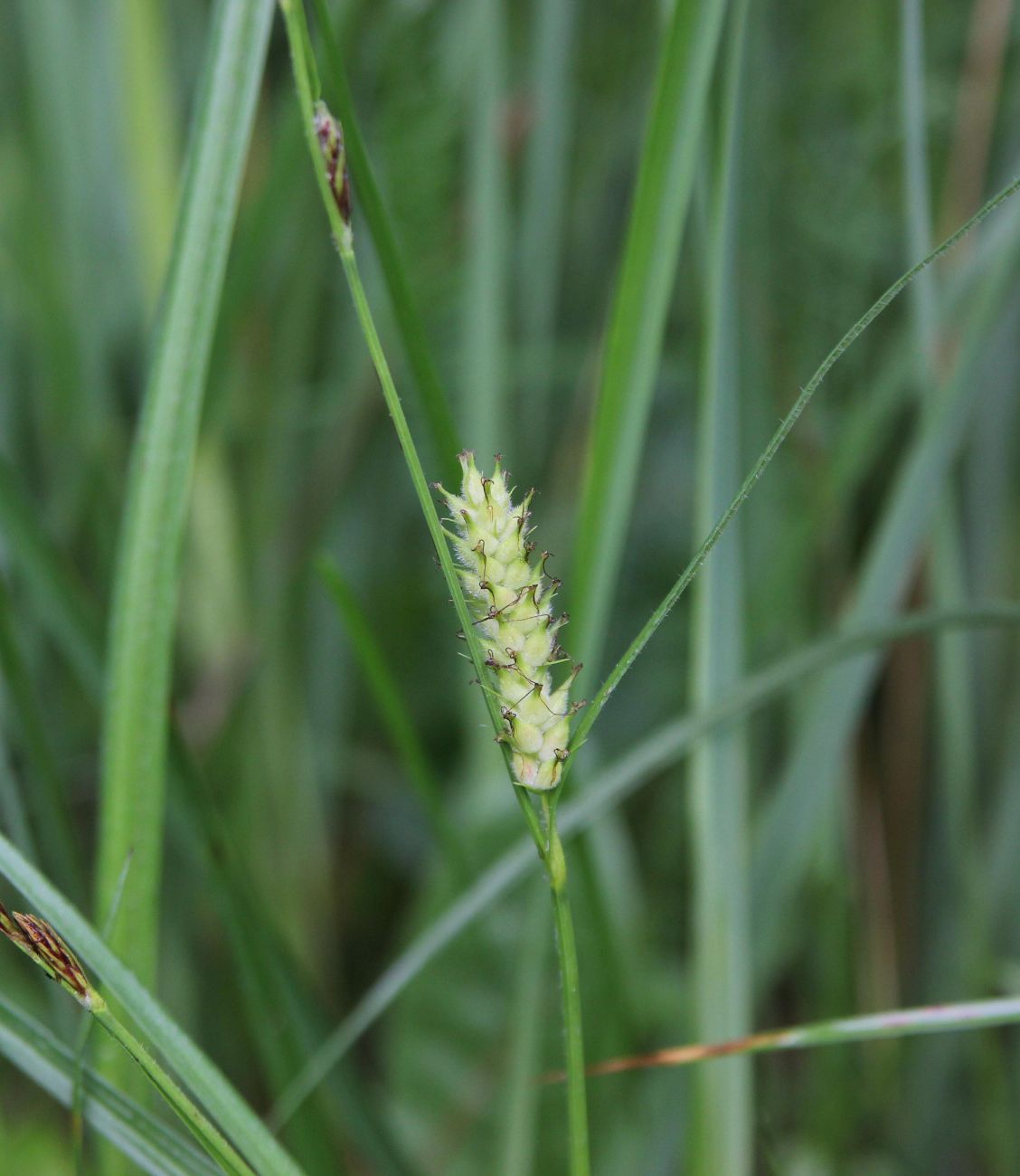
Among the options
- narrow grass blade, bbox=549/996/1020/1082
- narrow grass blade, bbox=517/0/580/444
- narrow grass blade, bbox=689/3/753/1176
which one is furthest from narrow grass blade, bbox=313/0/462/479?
narrow grass blade, bbox=517/0/580/444

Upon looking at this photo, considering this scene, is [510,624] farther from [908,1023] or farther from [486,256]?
[486,256]

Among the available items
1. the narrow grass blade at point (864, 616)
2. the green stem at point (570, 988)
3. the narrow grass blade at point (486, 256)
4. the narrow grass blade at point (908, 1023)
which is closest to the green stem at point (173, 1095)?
the green stem at point (570, 988)

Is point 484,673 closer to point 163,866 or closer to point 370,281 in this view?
point 163,866

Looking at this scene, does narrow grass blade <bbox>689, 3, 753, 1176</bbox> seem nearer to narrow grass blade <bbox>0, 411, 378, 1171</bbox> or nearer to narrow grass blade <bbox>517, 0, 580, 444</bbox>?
narrow grass blade <bbox>0, 411, 378, 1171</bbox>

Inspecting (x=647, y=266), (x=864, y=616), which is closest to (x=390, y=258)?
(x=647, y=266)

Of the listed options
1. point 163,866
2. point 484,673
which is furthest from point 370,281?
point 484,673

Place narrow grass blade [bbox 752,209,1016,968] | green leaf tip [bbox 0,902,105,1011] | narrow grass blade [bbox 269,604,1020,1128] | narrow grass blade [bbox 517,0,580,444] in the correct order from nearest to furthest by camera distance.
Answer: green leaf tip [bbox 0,902,105,1011], narrow grass blade [bbox 269,604,1020,1128], narrow grass blade [bbox 752,209,1016,968], narrow grass blade [bbox 517,0,580,444]
